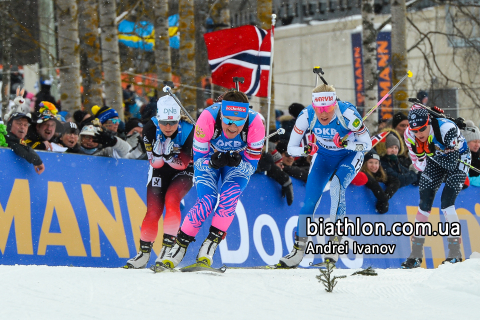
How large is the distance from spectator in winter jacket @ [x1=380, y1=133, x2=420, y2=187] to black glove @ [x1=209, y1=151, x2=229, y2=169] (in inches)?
200

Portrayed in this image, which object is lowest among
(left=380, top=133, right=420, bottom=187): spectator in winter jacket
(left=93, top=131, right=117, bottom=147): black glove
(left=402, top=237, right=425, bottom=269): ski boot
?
(left=402, top=237, right=425, bottom=269): ski boot

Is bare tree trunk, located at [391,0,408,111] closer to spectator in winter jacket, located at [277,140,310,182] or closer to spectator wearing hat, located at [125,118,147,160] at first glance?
spectator in winter jacket, located at [277,140,310,182]

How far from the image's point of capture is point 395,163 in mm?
10719

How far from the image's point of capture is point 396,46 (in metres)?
13.1

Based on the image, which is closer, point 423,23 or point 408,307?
point 408,307

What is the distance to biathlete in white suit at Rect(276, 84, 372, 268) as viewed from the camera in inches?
277

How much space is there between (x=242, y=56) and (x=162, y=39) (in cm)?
333

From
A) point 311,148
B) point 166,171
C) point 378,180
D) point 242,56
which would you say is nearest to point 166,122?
point 166,171

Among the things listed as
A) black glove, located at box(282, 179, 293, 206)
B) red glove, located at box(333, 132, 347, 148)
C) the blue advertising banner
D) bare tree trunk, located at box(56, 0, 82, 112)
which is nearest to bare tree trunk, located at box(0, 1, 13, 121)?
bare tree trunk, located at box(56, 0, 82, 112)

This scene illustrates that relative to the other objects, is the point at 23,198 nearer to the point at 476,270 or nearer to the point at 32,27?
the point at 476,270

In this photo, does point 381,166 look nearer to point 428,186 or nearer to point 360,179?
point 360,179

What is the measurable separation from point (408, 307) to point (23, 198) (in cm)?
420

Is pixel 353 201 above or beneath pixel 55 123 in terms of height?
beneath

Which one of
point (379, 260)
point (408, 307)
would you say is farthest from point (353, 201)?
point (408, 307)
